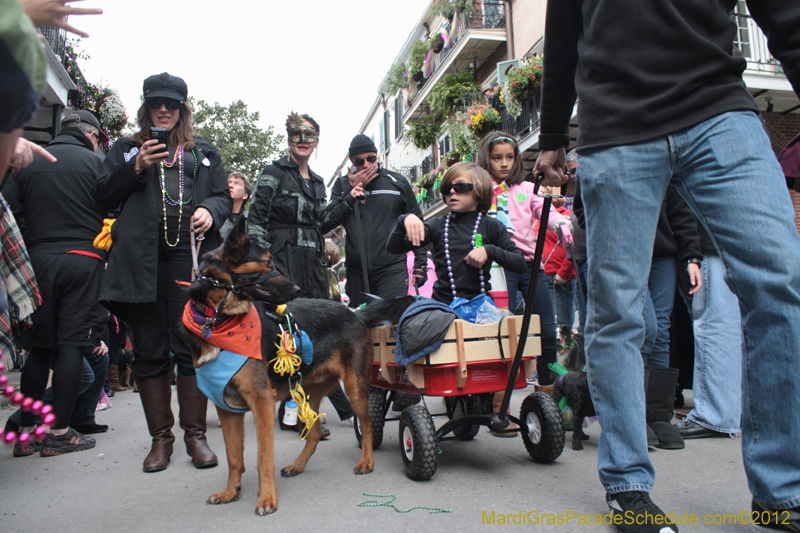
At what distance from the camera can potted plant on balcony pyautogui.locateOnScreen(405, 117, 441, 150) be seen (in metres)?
23.7

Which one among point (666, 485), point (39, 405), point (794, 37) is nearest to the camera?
point (39, 405)

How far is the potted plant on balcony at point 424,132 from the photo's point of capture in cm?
2366

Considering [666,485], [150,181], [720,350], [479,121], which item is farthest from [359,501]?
[479,121]

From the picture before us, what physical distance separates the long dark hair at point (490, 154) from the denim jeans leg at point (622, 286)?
2.78 m

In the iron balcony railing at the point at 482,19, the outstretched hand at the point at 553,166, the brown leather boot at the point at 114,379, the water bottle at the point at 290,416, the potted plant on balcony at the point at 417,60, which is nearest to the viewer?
the outstretched hand at the point at 553,166

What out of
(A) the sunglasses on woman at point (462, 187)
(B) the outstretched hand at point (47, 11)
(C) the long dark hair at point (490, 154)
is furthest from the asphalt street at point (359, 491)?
(C) the long dark hair at point (490, 154)

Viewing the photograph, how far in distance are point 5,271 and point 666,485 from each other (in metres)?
3.91

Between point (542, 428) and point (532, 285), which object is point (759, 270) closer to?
point (532, 285)

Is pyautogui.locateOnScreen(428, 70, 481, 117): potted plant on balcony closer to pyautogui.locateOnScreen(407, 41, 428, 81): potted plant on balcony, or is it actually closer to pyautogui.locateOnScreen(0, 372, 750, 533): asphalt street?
pyautogui.locateOnScreen(407, 41, 428, 81): potted plant on balcony

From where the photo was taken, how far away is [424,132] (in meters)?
23.8

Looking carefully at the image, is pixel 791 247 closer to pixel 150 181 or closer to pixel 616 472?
pixel 616 472

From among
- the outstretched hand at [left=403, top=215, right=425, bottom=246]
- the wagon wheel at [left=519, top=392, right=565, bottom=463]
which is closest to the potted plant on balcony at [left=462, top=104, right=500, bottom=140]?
the outstretched hand at [left=403, top=215, right=425, bottom=246]

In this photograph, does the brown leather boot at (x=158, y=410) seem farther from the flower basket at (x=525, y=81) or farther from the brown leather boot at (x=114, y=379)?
the flower basket at (x=525, y=81)

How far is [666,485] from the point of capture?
266 cm
